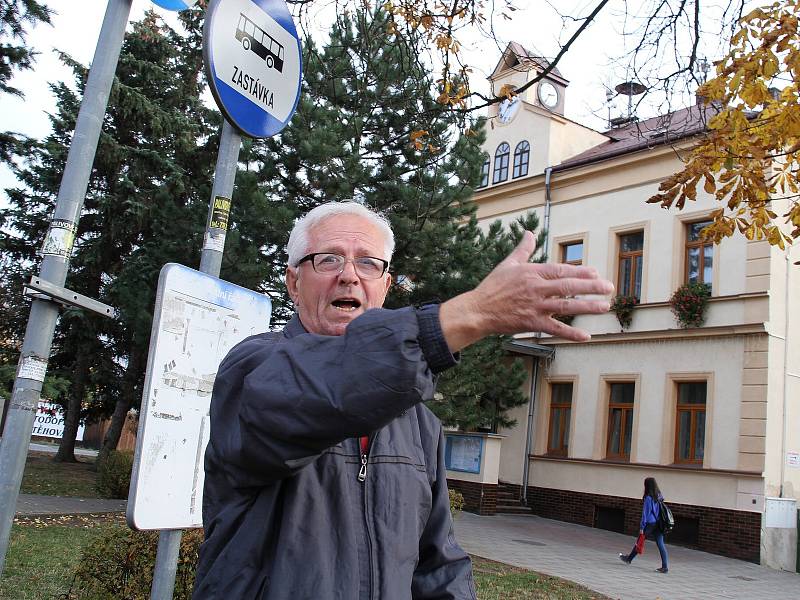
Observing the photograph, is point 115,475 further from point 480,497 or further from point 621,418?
point 621,418

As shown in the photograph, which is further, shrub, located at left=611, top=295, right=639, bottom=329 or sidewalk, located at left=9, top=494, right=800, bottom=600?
shrub, located at left=611, top=295, right=639, bottom=329

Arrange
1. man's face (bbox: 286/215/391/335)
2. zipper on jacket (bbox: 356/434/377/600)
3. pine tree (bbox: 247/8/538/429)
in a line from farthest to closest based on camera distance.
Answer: pine tree (bbox: 247/8/538/429)
man's face (bbox: 286/215/391/335)
zipper on jacket (bbox: 356/434/377/600)

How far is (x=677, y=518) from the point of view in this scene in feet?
58.9

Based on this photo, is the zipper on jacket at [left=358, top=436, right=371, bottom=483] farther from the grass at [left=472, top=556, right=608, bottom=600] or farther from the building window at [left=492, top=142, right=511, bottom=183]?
the building window at [left=492, top=142, right=511, bottom=183]

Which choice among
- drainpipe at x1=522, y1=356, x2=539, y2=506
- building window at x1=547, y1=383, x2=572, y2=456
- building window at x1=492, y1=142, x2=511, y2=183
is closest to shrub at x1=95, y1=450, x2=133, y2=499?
drainpipe at x1=522, y1=356, x2=539, y2=506

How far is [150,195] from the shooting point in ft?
66.5

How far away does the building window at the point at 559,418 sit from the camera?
21438mm

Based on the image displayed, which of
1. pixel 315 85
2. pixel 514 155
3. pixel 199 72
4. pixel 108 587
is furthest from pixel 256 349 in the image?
pixel 514 155

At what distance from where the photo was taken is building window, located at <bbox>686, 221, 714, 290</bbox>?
18766 millimetres

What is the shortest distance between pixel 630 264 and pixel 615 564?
8.97 meters

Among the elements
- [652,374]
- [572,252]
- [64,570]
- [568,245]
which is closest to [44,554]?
[64,570]

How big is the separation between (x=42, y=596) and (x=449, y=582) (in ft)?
19.5

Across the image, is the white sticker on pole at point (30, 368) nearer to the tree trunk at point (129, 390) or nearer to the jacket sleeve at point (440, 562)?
the jacket sleeve at point (440, 562)

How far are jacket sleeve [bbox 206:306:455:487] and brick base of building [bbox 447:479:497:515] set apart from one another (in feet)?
61.4
